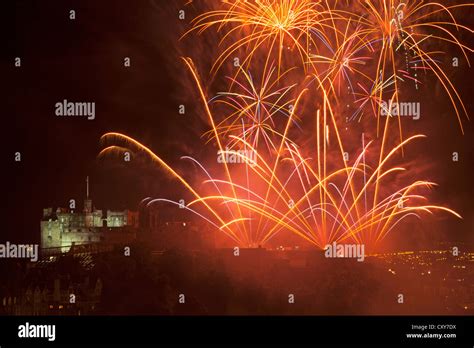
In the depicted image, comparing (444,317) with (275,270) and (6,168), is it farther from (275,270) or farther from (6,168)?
(6,168)

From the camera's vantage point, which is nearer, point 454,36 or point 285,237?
point 454,36

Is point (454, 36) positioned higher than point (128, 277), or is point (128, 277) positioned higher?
point (454, 36)

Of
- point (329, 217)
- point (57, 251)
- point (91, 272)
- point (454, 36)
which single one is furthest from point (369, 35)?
point (57, 251)

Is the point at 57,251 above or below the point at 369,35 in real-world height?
below

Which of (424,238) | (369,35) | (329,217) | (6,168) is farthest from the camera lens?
(424,238)

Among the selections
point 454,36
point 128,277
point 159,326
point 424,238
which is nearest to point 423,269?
point 424,238

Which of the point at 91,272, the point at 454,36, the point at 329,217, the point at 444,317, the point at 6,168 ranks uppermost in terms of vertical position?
the point at 454,36

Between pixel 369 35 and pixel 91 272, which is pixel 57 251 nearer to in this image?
pixel 91 272

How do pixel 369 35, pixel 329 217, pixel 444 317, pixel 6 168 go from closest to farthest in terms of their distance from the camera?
pixel 444 317 < pixel 369 35 < pixel 6 168 < pixel 329 217

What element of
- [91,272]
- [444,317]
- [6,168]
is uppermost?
[6,168]
